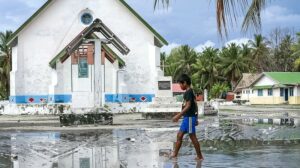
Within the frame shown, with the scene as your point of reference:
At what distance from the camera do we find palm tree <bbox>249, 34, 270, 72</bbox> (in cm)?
8756

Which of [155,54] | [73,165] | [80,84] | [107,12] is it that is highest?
[107,12]

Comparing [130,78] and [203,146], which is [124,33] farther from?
[203,146]

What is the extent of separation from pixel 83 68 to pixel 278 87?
42685 millimetres

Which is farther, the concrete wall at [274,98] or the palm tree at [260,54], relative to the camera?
the palm tree at [260,54]

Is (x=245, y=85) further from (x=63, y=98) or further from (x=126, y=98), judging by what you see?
(x=63, y=98)

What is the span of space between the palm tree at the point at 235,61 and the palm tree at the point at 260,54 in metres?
1.26

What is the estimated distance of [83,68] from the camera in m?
34.2

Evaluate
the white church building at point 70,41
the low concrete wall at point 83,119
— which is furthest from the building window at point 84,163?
the white church building at point 70,41

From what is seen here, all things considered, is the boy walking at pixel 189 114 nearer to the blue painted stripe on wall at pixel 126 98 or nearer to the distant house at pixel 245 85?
the blue painted stripe on wall at pixel 126 98

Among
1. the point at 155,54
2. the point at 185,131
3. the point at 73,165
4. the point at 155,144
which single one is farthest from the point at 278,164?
the point at 155,54

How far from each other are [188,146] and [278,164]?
11.9ft

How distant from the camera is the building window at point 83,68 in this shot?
1342 inches

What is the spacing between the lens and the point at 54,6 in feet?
123

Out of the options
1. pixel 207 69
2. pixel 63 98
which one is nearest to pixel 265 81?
pixel 207 69
